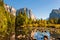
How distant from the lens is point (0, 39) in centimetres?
1045

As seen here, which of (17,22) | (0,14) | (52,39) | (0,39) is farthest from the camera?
(17,22)

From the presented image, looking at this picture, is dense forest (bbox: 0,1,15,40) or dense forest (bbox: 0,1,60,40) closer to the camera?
dense forest (bbox: 0,1,15,40)

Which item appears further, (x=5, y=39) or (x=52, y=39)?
(x=52, y=39)

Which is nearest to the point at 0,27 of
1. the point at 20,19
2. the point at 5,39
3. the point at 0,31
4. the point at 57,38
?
the point at 0,31

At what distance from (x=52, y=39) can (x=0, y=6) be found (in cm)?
606

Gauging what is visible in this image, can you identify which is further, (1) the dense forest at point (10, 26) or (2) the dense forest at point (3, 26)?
(1) the dense forest at point (10, 26)

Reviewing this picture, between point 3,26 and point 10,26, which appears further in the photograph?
point 10,26

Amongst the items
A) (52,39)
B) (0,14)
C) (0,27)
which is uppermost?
(0,14)

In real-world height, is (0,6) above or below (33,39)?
above

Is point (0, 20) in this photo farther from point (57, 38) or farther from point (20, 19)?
point (20, 19)

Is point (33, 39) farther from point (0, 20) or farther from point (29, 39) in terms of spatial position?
point (0, 20)

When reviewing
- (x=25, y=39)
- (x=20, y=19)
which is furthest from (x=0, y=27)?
(x=20, y=19)

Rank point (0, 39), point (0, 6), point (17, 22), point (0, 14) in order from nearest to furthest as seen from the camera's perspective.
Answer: point (0, 39) → point (0, 14) → point (0, 6) → point (17, 22)

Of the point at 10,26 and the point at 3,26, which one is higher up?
the point at 3,26
